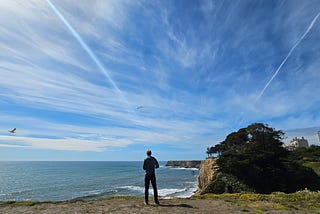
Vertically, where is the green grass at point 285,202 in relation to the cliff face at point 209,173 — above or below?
below

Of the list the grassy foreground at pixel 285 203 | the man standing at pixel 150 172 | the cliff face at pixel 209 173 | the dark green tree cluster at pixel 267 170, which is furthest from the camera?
the cliff face at pixel 209 173

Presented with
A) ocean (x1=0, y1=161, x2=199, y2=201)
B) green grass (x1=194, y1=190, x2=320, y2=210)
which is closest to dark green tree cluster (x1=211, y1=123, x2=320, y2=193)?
ocean (x1=0, y1=161, x2=199, y2=201)

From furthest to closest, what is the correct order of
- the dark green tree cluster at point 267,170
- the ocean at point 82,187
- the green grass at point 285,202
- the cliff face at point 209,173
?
the ocean at point 82,187 < the cliff face at point 209,173 < the dark green tree cluster at point 267,170 < the green grass at point 285,202

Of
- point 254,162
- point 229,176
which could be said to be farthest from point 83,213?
point 254,162

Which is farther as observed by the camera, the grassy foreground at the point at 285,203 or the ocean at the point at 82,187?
the ocean at the point at 82,187

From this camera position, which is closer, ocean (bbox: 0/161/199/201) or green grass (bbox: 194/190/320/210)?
green grass (bbox: 194/190/320/210)

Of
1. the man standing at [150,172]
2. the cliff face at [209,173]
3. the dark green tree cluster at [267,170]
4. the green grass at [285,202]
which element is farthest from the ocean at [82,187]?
the man standing at [150,172]

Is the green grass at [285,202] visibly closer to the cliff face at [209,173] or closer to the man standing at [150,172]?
the man standing at [150,172]

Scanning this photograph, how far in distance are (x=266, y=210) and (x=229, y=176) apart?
19.6m

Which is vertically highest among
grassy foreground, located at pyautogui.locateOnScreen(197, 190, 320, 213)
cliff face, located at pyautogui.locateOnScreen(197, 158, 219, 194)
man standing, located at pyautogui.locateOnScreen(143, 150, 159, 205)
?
cliff face, located at pyautogui.locateOnScreen(197, 158, 219, 194)

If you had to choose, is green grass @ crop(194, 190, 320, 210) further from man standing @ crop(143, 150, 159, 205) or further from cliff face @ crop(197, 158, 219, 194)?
cliff face @ crop(197, 158, 219, 194)

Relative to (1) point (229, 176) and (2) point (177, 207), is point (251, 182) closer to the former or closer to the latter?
(1) point (229, 176)

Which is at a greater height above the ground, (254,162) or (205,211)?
(254,162)

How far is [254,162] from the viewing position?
29.1 m
